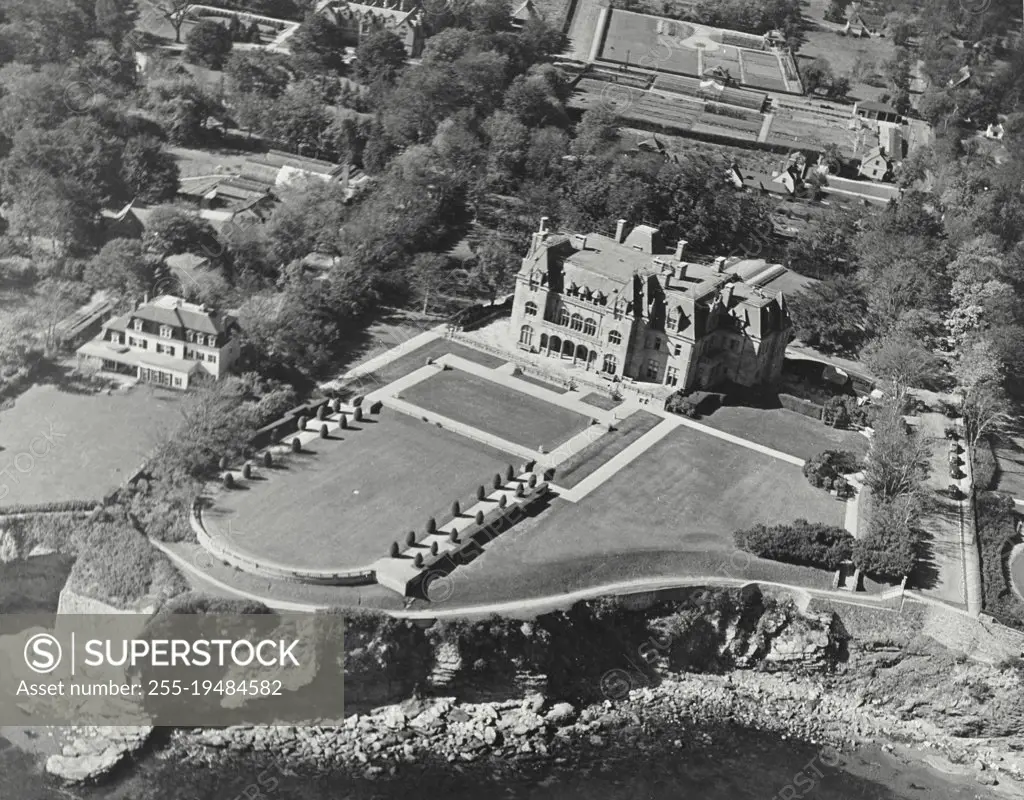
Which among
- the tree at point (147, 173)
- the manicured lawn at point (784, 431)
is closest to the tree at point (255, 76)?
the tree at point (147, 173)

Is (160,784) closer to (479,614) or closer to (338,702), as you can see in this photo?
(338,702)

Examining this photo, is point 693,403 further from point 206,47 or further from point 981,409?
→ point 206,47

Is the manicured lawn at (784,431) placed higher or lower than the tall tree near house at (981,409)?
lower

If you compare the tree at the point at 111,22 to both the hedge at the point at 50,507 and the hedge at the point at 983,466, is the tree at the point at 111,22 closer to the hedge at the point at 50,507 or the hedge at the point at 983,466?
the hedge at the point at 50,507

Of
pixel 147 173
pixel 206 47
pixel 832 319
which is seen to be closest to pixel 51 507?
pixel 147 173

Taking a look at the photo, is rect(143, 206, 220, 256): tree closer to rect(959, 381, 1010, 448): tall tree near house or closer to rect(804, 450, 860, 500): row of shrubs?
rect(804, 450, 860, 500): row of shrubs

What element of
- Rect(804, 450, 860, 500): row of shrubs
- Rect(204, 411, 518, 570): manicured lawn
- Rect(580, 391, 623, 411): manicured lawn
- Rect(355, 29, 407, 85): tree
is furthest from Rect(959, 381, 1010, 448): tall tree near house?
Rect(355, 29, 407, 85): tree

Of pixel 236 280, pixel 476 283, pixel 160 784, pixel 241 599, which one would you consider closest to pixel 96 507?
pixel 241 599
